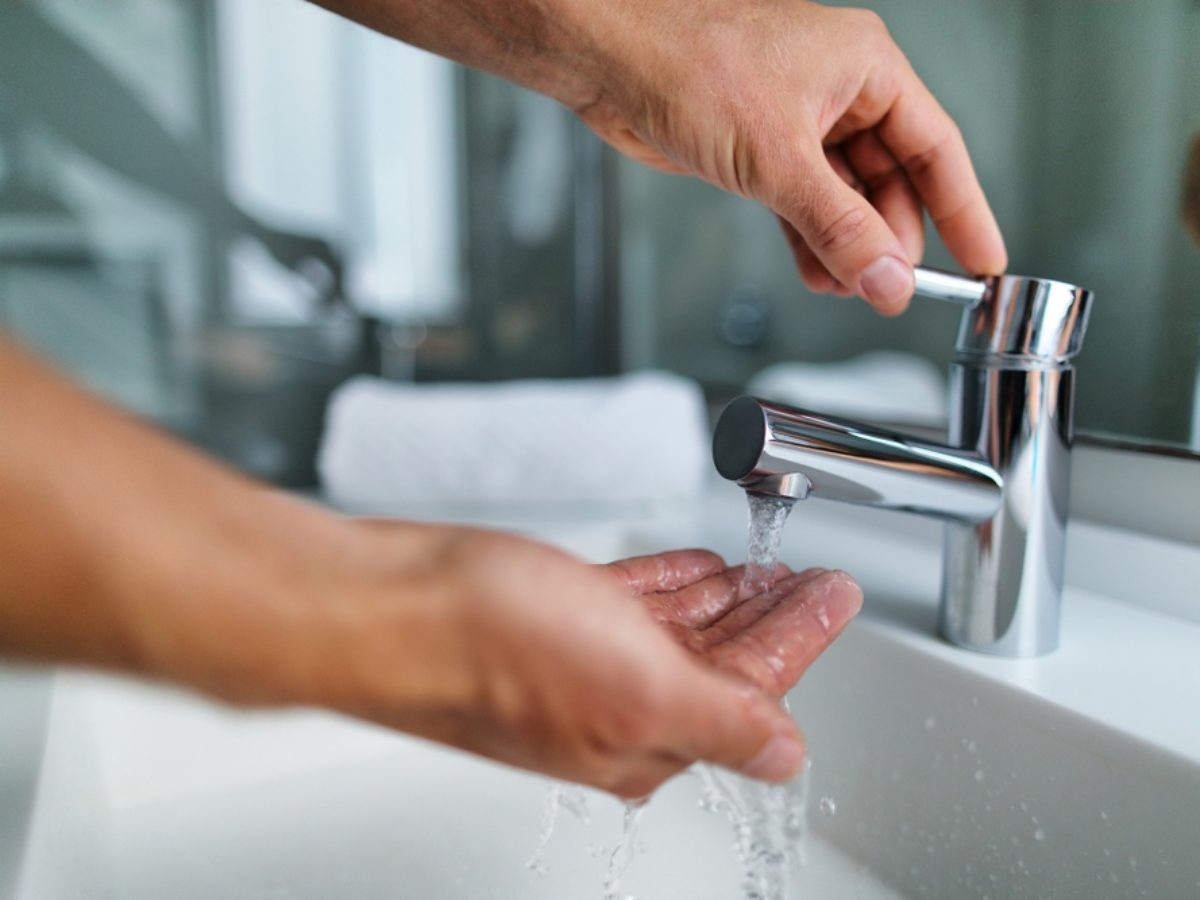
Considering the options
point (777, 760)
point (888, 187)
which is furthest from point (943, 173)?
point (777, 760)

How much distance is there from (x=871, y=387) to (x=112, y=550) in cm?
71

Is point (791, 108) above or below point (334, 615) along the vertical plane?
above

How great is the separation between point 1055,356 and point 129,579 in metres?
0.43

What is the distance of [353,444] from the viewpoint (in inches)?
32.1

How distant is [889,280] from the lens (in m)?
0.50

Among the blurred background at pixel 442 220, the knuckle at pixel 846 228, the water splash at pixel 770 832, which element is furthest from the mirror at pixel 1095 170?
the water splash at pixel 770 832

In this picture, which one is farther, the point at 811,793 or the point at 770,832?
the point at 811,793

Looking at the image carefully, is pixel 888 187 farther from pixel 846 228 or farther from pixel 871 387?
pixel 871 387

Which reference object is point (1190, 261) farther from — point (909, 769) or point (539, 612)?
point (539, 612)

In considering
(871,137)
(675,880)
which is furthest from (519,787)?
(871,137)

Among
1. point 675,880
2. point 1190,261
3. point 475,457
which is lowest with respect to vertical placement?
point 675,880

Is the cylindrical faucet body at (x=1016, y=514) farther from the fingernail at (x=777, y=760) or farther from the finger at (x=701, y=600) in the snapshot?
the fingernail at (x=777, y=760)

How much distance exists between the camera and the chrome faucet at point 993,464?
0.45m

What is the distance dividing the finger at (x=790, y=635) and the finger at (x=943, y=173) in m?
0.26
